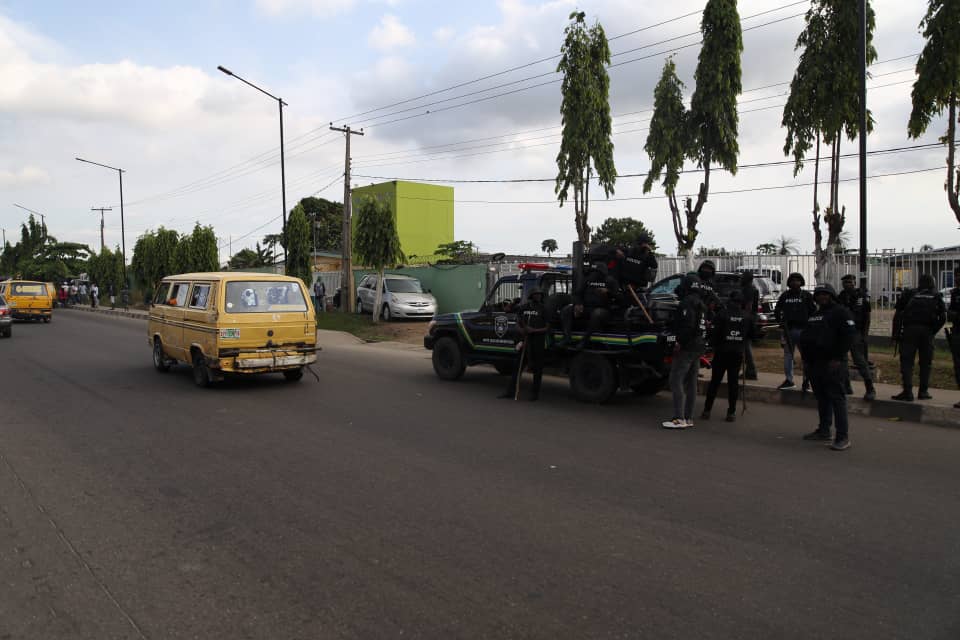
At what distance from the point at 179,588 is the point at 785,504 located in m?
4.21

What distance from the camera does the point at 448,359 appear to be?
38.7 ft

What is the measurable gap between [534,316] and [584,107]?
10.3 metres

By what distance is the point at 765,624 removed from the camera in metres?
3.32

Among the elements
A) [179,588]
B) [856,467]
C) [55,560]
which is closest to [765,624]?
[179,588]

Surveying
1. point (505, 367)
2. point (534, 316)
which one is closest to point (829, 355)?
point (534, 316)

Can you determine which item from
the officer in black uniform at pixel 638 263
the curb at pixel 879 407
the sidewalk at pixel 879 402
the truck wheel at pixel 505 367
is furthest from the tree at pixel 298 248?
the curb at pixel 879 407

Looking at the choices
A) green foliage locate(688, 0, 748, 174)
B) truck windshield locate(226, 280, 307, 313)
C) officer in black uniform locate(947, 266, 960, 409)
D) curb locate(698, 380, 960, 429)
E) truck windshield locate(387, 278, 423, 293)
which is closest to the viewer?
curb locate(698, 380, 960, 429)

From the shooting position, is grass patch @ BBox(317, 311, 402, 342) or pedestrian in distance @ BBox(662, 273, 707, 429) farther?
grass patch @ BBox(317, 311, 402, 342)

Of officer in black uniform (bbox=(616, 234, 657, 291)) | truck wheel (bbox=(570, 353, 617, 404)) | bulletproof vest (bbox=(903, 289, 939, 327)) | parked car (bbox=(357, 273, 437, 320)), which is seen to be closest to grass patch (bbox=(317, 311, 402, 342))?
parked car (bbox=(357, 273, 437, 320))

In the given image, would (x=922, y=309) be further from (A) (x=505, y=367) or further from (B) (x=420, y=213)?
(B) (x=420, y=213)

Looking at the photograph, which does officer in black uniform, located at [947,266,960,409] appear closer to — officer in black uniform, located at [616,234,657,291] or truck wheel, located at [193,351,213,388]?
officer in black uniform, located at [616,234,657,291]

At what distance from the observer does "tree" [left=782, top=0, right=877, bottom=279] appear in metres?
13.6

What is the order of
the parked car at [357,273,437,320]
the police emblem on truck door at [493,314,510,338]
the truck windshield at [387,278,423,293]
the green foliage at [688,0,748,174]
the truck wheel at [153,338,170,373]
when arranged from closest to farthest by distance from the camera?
the police emblem on truck door at [493,314,510,338] → the truck wheel at [153,338,170,373] → the green foliage at [688,0,748,174] → the parked car at [357,273,437,320] → the truck windshield at [387,278,423,293]

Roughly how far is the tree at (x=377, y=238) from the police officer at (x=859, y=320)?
1631 centimetres
